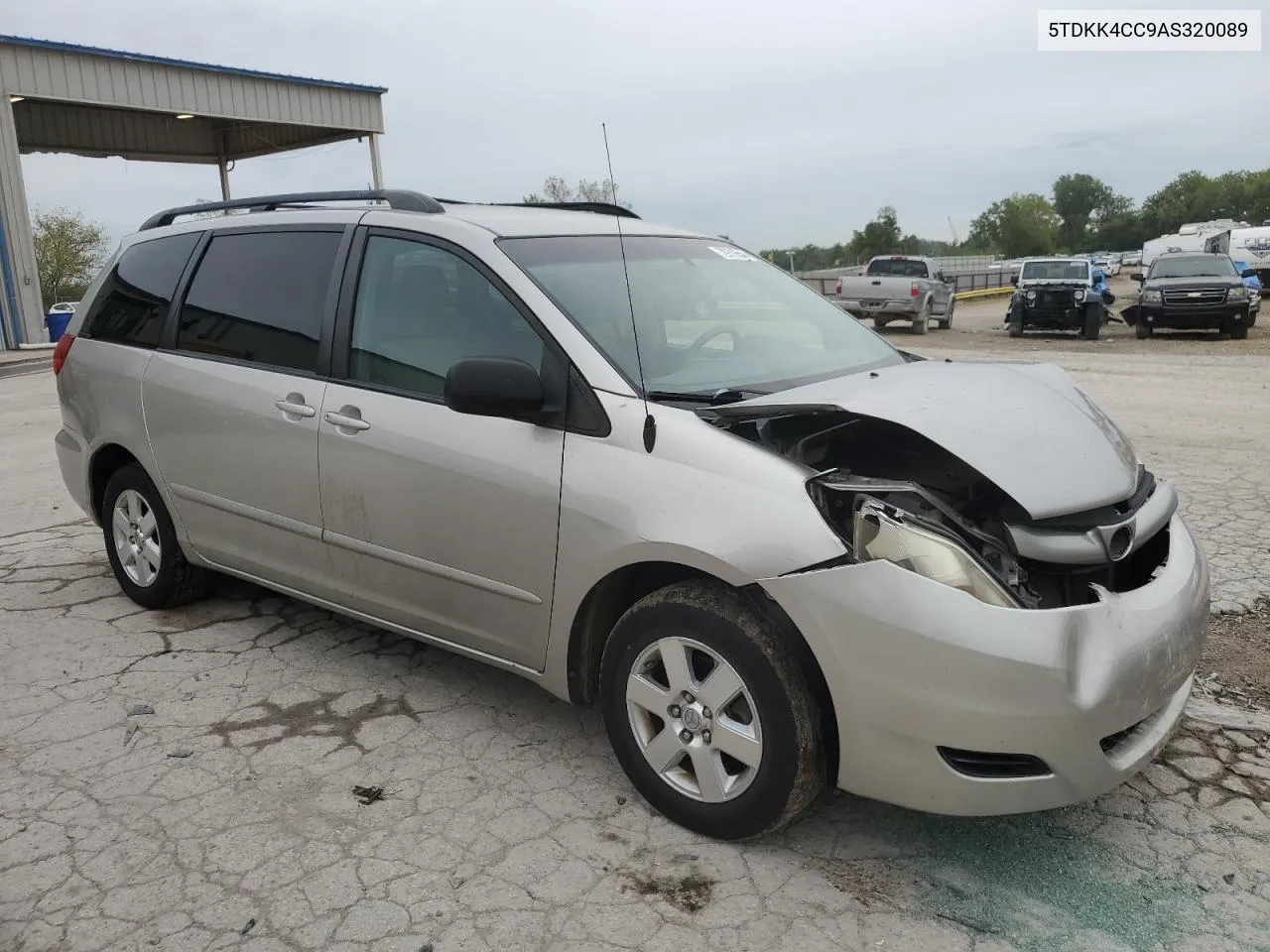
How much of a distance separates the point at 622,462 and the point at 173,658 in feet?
7.90

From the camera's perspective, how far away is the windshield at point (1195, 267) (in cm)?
2031

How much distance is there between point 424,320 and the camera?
3.56 meters

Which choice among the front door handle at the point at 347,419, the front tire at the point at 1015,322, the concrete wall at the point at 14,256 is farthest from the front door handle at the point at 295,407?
the concrete wall at the point at 14,256

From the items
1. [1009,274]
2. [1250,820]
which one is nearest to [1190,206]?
[1009,274]

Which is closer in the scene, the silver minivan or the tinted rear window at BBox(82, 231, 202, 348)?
the silver minivan

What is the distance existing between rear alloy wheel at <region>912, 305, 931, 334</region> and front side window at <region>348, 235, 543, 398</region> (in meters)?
20.5

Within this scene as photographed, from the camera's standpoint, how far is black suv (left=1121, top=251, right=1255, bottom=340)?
1953 centimetres

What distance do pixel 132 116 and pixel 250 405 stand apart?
28155mm

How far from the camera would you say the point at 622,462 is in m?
2.94

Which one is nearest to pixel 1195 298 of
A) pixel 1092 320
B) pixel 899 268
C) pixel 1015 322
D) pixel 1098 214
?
pixel 1092 320

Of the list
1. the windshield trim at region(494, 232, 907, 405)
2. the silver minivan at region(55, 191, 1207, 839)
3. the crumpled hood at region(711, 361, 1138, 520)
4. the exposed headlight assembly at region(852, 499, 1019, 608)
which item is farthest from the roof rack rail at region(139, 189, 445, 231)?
the exposed headlight assembly at region(852, 499, 1019, 608)

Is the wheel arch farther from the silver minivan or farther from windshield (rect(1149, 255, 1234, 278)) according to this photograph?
windshield (rect(1149, 255, 1234, 278))

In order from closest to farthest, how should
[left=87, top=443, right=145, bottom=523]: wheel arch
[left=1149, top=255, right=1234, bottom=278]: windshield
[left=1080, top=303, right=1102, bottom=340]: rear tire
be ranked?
1. [left=87, top=443, right=145, bottom=523]: wheel arch
2. [left=1149, top=255, right=1234, bottom=278]: windshield
3. [left=1080, top=303, right=1102, bottom=340]: rear tire

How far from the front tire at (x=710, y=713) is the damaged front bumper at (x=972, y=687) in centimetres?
11
